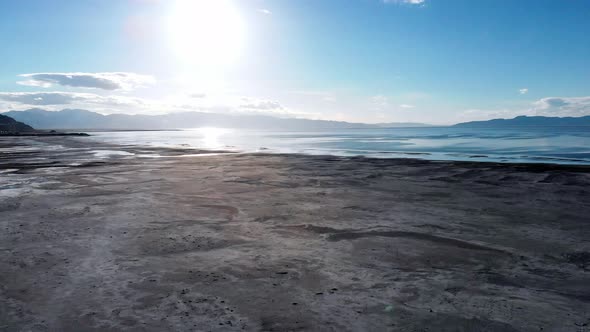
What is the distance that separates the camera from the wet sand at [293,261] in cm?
529

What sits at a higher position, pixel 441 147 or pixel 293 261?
pixel 441 147

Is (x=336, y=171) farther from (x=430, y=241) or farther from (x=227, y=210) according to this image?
(x=430, y=241)

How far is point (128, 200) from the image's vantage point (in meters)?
14.2

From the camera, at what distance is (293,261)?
24.7 feet

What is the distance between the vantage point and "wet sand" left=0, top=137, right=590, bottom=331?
17.3 ft

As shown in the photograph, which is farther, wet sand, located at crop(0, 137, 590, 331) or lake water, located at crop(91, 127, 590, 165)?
lake water, located at crop(91, 127, 590, 165)

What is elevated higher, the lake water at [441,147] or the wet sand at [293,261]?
the lake water at [441,147]

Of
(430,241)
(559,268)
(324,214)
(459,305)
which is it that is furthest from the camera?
(324,214)

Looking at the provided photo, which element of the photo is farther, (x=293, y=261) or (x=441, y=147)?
(x=441, y=147)

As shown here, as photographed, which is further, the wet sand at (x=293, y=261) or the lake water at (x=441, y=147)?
the lake water at (x=441, y=147)

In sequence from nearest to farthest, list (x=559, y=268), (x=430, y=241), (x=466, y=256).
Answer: (x=559, y=268), (x=466, y=256), (x=430, y=241)

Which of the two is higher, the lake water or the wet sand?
the lake water

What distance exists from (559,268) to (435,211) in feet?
17.4

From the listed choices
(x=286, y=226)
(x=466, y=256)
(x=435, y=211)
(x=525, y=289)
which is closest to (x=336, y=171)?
(x=435, y=211)
